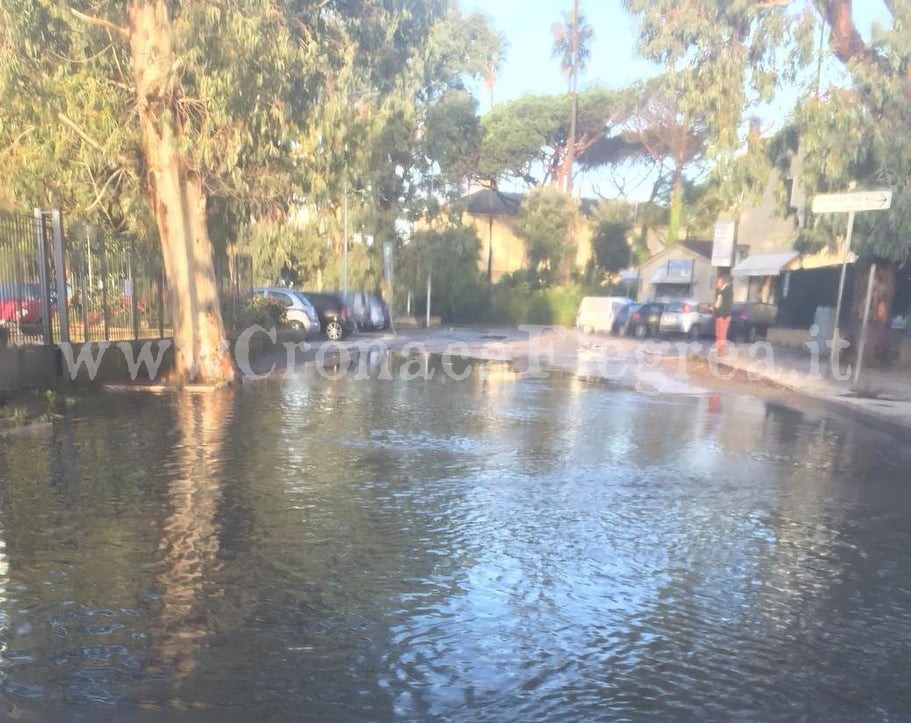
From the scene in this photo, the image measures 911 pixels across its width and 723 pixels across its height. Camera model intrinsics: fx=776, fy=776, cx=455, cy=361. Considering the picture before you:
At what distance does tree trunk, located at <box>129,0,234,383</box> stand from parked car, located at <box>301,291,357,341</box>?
12.2 meters

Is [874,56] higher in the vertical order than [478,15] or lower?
lower

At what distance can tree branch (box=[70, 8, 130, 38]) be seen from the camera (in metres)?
10.8

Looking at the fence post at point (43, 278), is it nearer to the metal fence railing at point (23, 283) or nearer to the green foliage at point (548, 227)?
the metal fence railing at point (23, 283)

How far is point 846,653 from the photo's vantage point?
3.86 meters

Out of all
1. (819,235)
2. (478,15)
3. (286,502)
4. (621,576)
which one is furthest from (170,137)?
(478,15)

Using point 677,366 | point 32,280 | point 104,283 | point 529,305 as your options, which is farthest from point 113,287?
point 529,305

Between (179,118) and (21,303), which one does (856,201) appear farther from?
(21,303)

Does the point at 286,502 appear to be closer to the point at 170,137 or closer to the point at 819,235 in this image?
the point at 170,137

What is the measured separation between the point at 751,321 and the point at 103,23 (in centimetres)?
2338

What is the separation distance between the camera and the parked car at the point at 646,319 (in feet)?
101

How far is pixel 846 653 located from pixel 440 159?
3389 centimetres

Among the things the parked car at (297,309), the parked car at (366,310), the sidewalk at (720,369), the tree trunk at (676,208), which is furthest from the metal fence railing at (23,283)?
the tree trunk at (676,208)

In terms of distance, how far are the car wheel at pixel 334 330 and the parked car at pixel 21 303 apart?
553 inches

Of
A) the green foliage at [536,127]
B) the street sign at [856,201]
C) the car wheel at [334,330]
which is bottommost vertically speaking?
the car wheel at [334,330]
